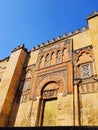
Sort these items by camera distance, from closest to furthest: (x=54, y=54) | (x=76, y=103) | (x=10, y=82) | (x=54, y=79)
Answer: (x=76, y=103)
(x=54, y=79)
(x=10, y=82)
(x=54, y=54)

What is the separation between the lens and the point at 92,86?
6.75 meters

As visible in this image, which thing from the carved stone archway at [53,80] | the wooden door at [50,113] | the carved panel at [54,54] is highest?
the carved panel at [54,54]

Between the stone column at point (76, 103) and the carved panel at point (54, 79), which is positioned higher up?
the carved panel at point (54, 79)

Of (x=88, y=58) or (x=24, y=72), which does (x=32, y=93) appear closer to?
(x=24, y=72)

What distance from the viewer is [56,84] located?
8188mm

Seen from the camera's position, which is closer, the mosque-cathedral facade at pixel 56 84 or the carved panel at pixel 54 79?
the mosque-cathedral facade at pixel 56 84

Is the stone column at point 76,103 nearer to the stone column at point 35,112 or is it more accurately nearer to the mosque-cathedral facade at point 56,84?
the mosque-cathedral facade at point 56,84

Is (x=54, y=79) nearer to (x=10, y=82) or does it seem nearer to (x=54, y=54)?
(x=54, y=54)

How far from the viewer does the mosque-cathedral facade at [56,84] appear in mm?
6629

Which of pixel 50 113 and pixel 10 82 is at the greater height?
pixel 10 82

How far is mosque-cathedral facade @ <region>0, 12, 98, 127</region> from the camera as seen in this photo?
6629 mm

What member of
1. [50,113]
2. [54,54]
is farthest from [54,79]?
[54,54]

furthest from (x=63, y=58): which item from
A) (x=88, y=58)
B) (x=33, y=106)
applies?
(x=33, y=106)

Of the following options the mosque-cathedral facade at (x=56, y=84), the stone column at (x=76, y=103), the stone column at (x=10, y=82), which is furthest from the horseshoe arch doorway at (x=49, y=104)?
the stone column at (x=10, y=82)
